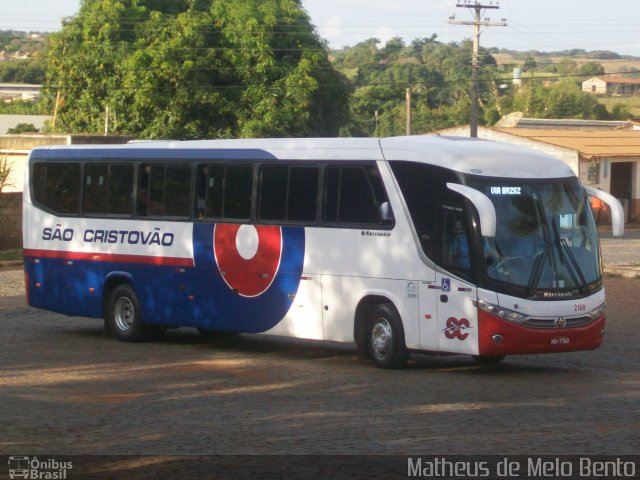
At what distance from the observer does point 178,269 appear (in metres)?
17.4

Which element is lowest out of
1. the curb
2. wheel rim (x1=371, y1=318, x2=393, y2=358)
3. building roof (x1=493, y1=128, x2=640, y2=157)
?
the curb

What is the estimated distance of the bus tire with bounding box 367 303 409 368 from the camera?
14555 mm

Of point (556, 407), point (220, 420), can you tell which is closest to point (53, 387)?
point (220, 420)

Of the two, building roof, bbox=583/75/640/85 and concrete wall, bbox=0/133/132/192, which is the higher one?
building roof, bbox=583/75/640/85

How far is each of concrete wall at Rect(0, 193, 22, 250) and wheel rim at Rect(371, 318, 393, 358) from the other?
24.0 m

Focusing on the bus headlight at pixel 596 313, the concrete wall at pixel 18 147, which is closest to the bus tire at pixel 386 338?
the bus headlight at pixel 596 313

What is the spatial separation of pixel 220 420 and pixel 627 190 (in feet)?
157

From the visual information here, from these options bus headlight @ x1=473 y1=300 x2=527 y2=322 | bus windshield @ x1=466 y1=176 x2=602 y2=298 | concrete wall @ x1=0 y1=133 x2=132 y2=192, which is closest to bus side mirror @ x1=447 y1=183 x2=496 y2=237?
bus windshield @ x1=466 y1=176 x2=602 y2=298

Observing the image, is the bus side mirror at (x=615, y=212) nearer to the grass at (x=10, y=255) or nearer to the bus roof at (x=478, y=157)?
the bus roof at (x=478, y=157)

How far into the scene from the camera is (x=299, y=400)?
A: 12.1 metres

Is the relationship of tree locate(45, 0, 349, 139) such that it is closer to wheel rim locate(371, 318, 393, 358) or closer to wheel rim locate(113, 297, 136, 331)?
wheel rim locate(113, 297, 136, 331)

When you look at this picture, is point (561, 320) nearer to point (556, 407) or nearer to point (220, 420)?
point (556, 407)

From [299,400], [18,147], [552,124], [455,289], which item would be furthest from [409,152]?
[552,124]

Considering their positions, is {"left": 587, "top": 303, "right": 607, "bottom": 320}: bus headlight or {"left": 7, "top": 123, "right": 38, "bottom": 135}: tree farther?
{"left": 7, "top": 123, "right": 38, "bottom": 135}: tree
